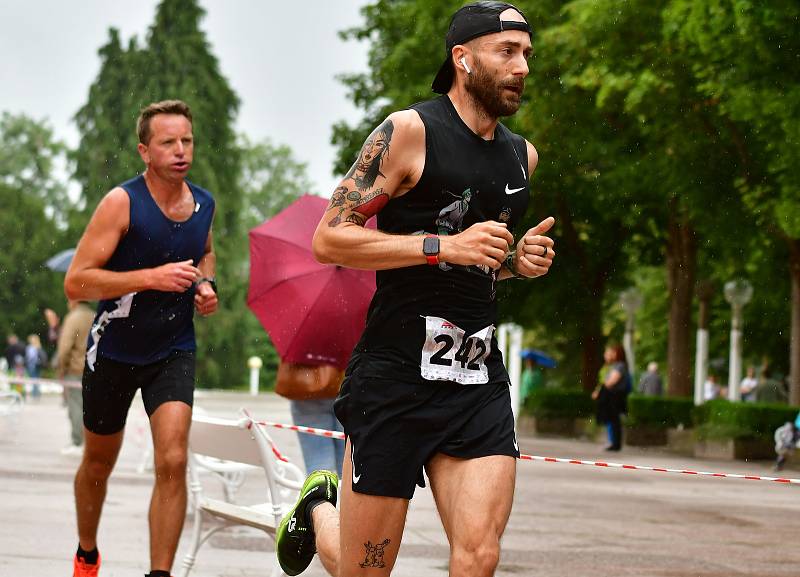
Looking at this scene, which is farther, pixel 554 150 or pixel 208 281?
pixel 554 150

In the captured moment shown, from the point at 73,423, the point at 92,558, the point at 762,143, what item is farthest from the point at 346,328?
the point at 762,143

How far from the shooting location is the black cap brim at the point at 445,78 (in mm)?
5031

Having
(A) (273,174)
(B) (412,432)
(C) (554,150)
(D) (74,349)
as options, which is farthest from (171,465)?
(A) (273,174)

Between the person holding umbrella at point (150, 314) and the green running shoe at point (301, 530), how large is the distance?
1.04 metres

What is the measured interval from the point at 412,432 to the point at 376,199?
2.36 ft

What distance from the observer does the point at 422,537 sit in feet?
36.0

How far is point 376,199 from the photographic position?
4.83 metres

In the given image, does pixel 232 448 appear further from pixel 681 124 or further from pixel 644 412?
pixel 644 412

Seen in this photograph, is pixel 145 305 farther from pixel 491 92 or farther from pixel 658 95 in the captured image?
pixel 658 95

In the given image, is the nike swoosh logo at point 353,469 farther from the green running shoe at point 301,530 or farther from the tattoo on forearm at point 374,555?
the green running shoe at point 301,530

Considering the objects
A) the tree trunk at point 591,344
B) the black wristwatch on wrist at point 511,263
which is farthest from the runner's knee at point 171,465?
the tree trunk at point 591,344

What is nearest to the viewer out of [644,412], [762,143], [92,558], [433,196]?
[433,196]

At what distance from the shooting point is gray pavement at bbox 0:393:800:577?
929cm

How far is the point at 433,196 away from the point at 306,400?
3.40 meters
